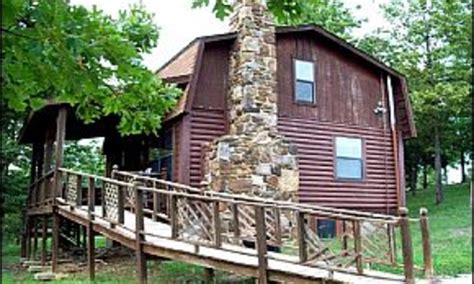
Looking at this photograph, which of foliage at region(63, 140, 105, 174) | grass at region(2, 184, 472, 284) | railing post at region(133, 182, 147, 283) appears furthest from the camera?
foliage at region(63, 140, 105, 174)

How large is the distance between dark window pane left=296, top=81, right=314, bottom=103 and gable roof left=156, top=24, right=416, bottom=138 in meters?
1.30

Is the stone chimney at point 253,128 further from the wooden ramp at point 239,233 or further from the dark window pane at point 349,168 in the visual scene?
the dark window pane at point 349,168

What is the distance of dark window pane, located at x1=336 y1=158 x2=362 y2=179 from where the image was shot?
15422mm

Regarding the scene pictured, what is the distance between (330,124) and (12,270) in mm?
8461

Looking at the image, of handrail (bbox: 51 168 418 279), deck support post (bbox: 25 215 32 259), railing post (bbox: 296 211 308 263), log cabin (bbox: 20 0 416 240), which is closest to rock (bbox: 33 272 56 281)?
handrail (bbox: 51 168 418 279)

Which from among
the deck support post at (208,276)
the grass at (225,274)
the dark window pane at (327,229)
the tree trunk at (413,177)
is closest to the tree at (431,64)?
the grass at (225,274)

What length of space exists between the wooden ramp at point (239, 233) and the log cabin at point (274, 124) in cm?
131

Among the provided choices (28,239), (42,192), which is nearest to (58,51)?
(42,192)

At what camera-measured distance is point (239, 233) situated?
28.6 ft

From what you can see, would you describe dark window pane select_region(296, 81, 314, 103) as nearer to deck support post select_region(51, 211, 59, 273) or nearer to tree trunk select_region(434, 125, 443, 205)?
deck support post select_region(51, 211, 59, 273)

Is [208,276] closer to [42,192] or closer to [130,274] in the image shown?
[130,274]

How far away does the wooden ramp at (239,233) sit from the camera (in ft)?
23.0

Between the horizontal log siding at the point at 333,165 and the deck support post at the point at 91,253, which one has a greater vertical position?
the horizontal log siding at the point at 333,165

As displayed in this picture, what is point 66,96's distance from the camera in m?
3.54
